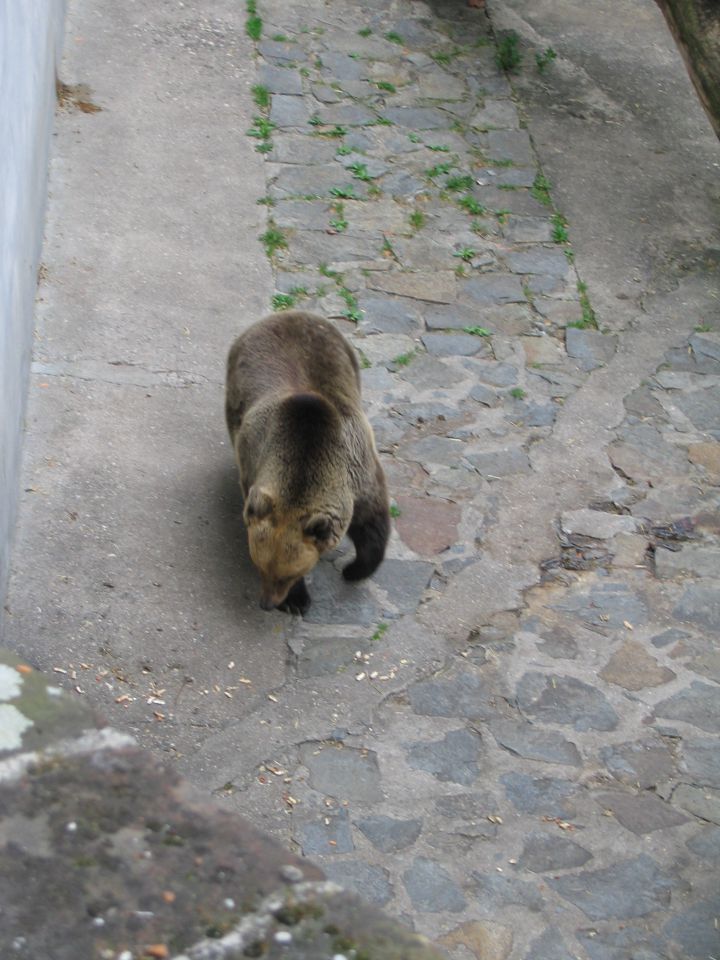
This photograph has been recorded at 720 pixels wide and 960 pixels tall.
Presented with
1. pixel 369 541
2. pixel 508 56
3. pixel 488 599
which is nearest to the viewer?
pixel 369 541

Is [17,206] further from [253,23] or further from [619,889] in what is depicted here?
[253,23]

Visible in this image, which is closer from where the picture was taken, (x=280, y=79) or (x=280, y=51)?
(x=280, y=79)

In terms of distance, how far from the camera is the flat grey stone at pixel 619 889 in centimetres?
459

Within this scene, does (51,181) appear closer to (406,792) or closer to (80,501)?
(80,501)

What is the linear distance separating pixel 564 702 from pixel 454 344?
9.49ft

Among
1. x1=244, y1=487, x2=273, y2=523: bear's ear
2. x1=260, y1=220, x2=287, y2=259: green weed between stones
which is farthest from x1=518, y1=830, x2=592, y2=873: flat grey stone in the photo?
x1=260, y1=220, x2=287, y2=259: green weed between stones

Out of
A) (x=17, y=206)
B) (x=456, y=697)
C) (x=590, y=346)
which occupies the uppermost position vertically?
(x=17, y=206)

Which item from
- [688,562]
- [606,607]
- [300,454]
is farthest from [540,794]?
[688,562]

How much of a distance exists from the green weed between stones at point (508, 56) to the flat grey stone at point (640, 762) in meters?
7.02

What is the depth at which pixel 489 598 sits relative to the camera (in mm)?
6051

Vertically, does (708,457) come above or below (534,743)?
above

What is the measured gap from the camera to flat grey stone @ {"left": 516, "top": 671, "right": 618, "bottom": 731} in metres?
5.44

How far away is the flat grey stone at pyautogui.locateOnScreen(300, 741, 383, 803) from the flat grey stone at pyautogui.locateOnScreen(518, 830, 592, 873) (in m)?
0.62

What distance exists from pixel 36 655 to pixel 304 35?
713 centimetres
